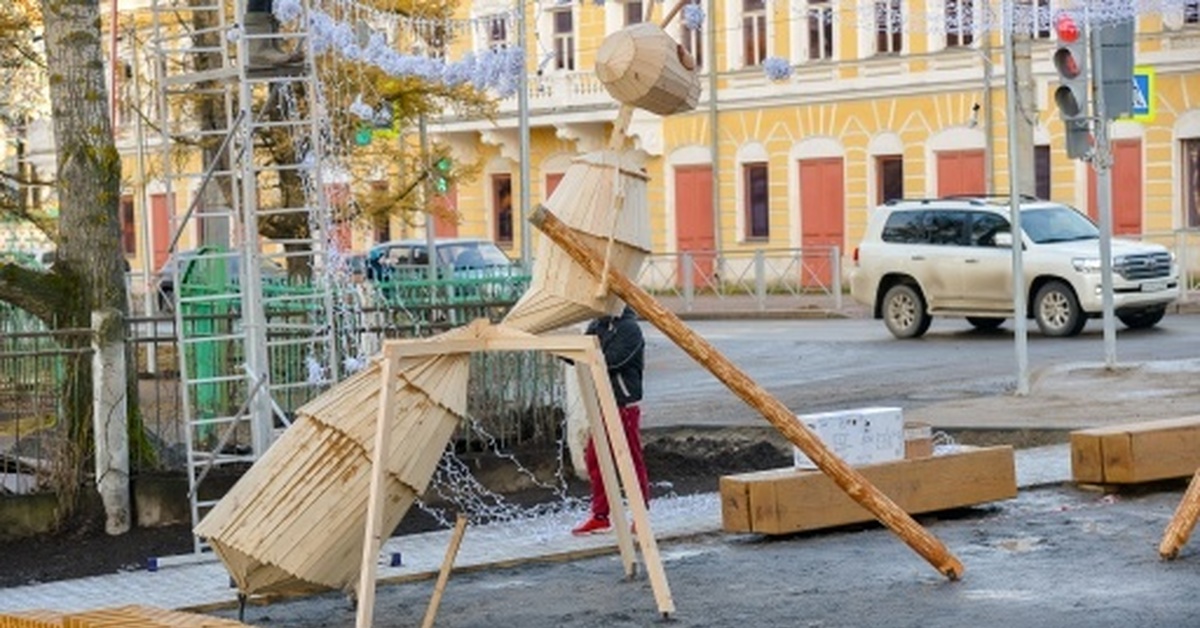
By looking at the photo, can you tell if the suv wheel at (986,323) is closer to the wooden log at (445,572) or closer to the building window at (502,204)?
the wooden log at (445,572)

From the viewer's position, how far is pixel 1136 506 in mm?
14609

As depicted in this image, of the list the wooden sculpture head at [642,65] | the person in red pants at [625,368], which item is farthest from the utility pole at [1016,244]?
the wooden sculpture head at [642,65]

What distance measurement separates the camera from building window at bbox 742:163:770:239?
50.5 meters

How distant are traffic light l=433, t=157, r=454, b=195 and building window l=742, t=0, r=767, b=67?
1448cm

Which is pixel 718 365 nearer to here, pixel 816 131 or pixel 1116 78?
pixel 1116 78

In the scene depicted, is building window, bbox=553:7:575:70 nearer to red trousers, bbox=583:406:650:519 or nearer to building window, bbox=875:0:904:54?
building window, bbox=875:0:904:54

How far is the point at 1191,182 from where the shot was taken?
42.5 meters

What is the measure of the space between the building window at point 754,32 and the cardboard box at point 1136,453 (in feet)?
→ 102

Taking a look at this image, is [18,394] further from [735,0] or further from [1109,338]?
[735,0]

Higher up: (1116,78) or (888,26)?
(888,26)

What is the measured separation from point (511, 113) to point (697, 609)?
1481 inches

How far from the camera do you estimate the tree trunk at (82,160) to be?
1620 cm

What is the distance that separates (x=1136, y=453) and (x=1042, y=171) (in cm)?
3017

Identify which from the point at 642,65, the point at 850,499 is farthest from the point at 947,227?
the point at 642,65
